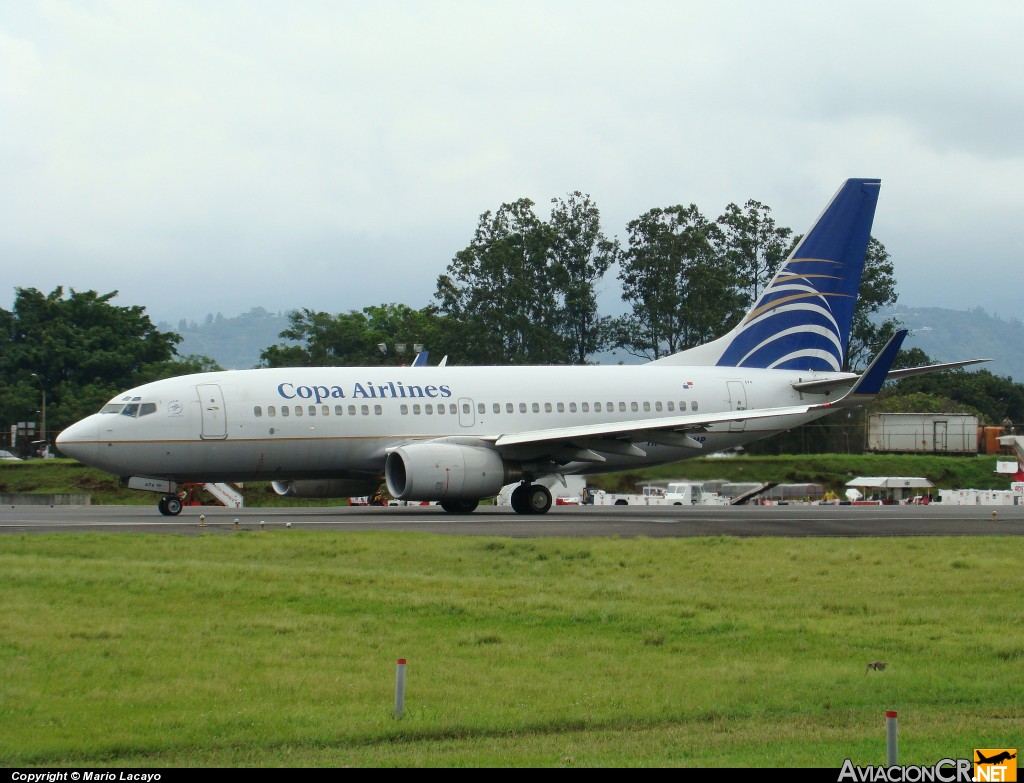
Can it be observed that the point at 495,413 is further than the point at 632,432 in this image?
Yes

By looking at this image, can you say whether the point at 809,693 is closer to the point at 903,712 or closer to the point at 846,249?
the point at 903,712

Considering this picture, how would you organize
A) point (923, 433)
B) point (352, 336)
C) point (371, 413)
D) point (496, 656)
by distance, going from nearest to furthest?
point (496, 656)
point (371, 413)
point (923, 433)
point (352, 336)

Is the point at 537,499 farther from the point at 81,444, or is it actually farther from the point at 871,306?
the point at 871,306

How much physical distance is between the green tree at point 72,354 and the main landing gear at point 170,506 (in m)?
42.2

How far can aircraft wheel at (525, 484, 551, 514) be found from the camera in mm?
36625

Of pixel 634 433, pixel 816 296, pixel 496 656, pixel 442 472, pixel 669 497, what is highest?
pixel 816 296

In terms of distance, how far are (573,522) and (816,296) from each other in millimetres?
15683

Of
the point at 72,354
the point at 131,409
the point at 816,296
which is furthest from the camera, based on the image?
the point at 72,354

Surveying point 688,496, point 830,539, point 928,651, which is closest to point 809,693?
point 928,651

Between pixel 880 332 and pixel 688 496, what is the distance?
54016 mm

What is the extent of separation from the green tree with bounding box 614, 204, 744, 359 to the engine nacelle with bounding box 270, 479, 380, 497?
2063 inches

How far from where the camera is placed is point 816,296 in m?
42.3

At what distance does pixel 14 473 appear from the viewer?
180 ft

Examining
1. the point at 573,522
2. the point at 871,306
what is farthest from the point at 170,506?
the point at 871,306
